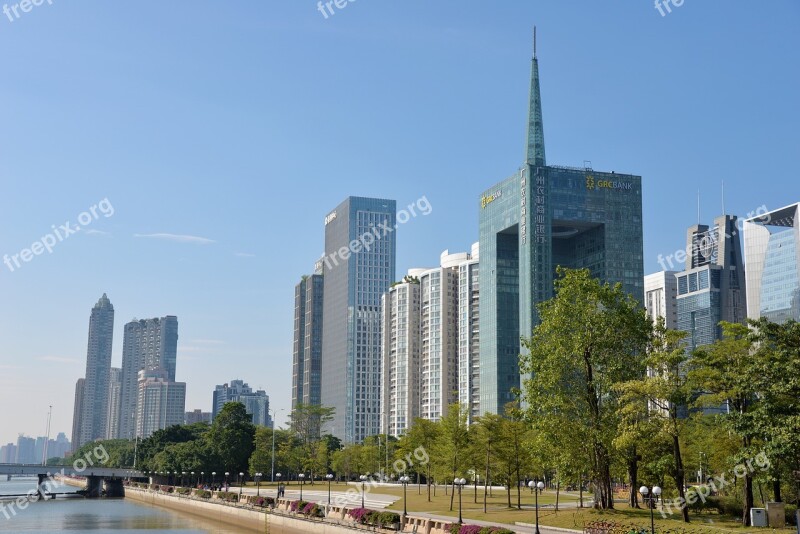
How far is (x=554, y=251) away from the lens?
190m

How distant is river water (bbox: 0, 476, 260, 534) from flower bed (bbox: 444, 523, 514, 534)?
153 feet

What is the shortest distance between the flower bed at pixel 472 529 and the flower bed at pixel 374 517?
8466 mm

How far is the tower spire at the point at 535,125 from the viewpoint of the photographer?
192 m

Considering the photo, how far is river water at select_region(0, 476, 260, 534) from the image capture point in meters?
103

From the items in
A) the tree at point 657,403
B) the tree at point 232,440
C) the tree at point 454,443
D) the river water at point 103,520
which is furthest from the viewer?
the tree at point 232,440

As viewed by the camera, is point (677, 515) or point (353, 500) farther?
point (353, 500)

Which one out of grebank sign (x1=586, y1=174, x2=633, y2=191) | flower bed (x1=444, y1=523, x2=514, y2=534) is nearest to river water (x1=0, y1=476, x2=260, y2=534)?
flower bed (x1=444, y1=523, x2=514, y2=534)

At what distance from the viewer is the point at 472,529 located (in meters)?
56.5

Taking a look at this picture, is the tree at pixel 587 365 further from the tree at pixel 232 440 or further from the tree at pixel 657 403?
the tree at pixel 232 440

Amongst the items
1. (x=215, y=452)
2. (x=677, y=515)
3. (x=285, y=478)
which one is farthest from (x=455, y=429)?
(x=285, y=478)

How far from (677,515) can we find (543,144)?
142098mm

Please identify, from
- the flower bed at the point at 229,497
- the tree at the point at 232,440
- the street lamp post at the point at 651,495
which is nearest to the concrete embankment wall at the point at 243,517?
the flower bed at the point at 229,497


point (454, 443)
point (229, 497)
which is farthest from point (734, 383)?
point (229, 497)

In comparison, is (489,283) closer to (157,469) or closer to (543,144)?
(543,144)
